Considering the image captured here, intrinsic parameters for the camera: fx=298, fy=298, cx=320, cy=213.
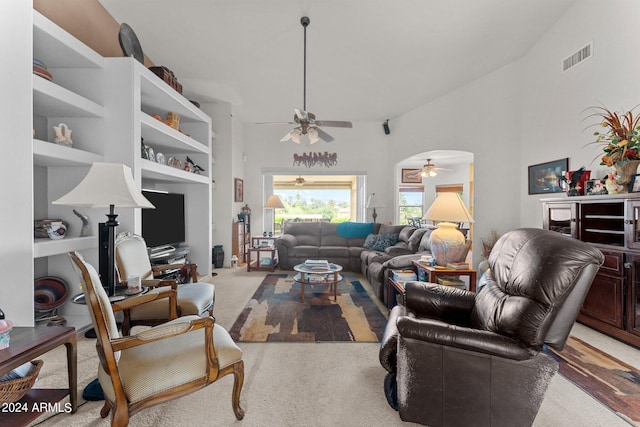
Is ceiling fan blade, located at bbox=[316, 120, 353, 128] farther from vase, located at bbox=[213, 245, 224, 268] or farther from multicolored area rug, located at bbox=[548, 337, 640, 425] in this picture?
vase, located at bbox=[213, 245, 224, 268]

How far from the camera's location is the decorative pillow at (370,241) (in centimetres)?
554

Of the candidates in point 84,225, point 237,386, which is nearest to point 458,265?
point 237,386

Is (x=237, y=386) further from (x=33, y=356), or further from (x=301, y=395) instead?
(x=33, y=356)

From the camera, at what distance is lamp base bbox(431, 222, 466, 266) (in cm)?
287

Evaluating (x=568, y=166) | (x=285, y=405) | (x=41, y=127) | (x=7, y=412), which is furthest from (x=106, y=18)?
(x=568, y=166)

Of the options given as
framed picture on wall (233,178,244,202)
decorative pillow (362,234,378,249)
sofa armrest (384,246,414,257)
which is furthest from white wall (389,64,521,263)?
framed picture on wall (233,178,244,202)

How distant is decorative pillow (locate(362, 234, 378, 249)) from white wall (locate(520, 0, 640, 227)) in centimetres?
232

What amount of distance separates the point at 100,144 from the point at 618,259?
503cm

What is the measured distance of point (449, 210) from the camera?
9.14 feet

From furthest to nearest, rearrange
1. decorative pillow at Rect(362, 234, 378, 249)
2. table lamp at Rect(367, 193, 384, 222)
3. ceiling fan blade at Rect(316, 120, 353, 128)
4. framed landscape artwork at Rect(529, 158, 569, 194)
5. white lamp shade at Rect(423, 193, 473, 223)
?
table lamp at Rect(367, 193, 384, 222) < decorative pillow at Rect(362, 234, 378, 249) < framed landscape artwork at Rect(529, 158, 569, 194) < ceiling fan blade at Rect(316, 120, 353, 128) < white lamp shade at Rect(423, 193, 473, 223)

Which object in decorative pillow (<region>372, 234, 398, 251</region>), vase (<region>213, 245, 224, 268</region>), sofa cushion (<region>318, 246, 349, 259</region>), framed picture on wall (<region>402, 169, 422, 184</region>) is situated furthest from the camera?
framed picture on wall (<region>402, 169, 422, 184</region>)

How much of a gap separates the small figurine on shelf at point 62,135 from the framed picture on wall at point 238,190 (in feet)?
11.3

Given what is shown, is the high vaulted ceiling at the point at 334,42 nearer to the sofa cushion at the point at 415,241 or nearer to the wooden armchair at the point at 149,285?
the sofa cushion at the point at 415,241

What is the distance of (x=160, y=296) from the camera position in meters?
2.05
